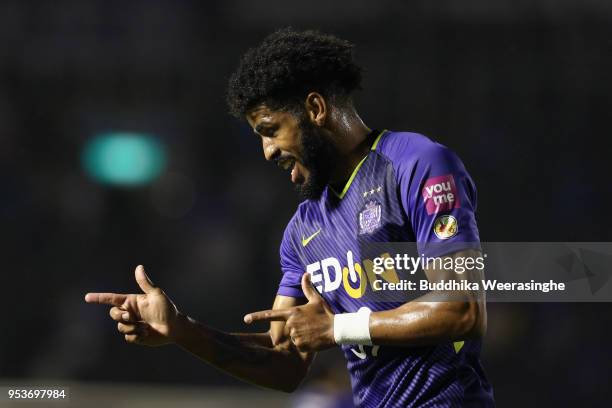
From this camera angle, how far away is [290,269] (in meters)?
4.41

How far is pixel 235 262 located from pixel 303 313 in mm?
8285

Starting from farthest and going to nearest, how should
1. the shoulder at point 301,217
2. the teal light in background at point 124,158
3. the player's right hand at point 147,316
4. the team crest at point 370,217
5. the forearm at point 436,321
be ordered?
the teal light in background at point 124,158 → the shoulder at point 301,217 → the player's right hand at point 147,316 → the team crest at point 370,217 → the forearm at point 436,321

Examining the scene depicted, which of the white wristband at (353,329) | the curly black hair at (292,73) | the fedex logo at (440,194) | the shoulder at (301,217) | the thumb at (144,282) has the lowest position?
the white wristband at (353,329)

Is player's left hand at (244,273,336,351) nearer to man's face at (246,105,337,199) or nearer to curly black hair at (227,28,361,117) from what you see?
man's face at (246,105,337,199)

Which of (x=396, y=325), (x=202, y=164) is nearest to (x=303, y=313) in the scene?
(x=396, y=325)

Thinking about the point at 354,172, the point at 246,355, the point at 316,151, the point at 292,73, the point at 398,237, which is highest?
the point at 292,73

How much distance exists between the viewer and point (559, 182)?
1187 cm

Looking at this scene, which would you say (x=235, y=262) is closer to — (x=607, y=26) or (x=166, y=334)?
(x=607, y=26)

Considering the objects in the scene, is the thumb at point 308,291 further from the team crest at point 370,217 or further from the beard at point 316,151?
the beard at point 316,151

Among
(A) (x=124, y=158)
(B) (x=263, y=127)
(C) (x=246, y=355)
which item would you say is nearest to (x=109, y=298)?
(C) (x=246, y=355)

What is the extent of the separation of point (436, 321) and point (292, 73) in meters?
1.44

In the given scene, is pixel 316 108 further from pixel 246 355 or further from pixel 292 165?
pixel 246 355

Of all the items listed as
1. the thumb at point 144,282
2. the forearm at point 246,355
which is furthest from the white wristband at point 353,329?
the thumb at point 144,282

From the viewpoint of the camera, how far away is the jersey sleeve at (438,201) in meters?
3.32
